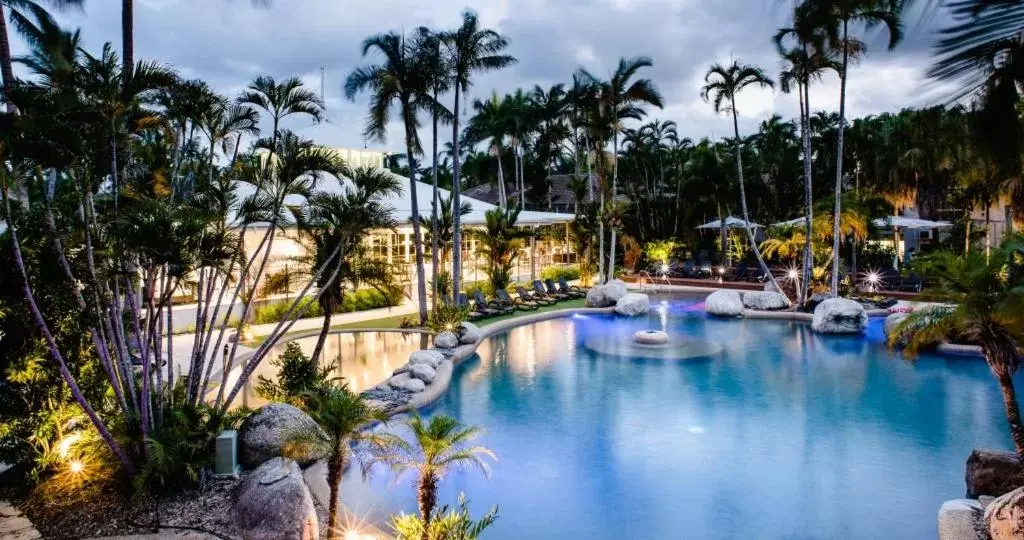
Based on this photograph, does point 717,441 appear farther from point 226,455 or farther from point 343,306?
point 343,306

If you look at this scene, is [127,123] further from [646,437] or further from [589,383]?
[589,383]

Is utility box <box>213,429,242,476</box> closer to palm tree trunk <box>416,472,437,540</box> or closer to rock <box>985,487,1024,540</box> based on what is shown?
palm tree trunk <box>416,472,437,540</box>

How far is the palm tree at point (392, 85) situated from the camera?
16.5 m

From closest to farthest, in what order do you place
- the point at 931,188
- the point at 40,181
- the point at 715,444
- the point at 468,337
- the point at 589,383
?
1. the point at 40,181
2. the point at 715,444
3. the point at 589,383
4. the point at 468,337
5. the point at 931,188

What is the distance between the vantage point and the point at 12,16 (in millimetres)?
12711

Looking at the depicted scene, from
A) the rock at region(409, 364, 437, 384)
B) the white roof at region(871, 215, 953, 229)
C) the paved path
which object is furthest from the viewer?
the white roof at region(871, 215, 953, 229)

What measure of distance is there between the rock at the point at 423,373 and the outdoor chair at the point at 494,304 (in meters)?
7.69

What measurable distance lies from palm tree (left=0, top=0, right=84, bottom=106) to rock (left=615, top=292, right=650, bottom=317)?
1602 cm

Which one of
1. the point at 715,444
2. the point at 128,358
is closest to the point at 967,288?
the point at 715,444

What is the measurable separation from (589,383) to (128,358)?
27.7 ft

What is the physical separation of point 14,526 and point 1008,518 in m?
9.17

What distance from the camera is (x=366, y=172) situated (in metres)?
10.6

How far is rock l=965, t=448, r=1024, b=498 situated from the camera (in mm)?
7422

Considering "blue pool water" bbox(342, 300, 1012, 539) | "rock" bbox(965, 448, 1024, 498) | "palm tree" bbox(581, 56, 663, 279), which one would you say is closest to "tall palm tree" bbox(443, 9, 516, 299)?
"palm tree" bbox(581, 56, 663, 279)
